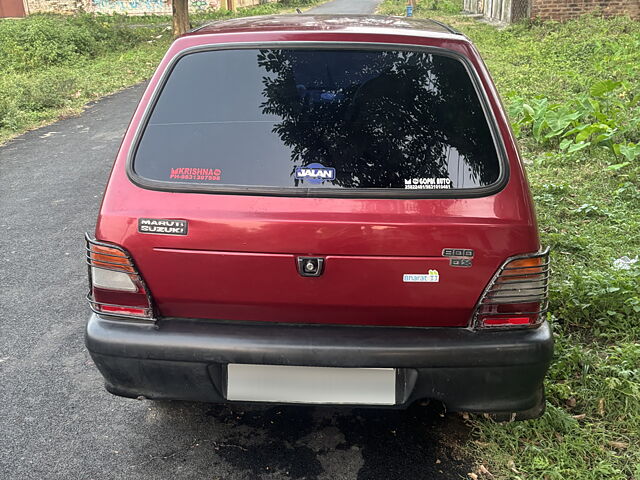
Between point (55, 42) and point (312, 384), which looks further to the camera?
point (55, 42)

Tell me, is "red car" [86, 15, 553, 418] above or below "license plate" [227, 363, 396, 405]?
above

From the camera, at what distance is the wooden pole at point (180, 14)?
66.5ft

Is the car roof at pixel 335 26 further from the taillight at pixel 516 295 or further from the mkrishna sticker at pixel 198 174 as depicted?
the taillight at pixel 516 295

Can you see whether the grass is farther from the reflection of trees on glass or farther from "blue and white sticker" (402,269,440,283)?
the reflection of trees on glass

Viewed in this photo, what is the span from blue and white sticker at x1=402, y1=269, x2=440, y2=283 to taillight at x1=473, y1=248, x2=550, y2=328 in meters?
0.20

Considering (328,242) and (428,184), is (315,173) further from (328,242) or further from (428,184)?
(428,184)

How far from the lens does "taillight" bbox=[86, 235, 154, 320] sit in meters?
2.37

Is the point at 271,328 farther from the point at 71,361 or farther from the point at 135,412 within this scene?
the point at 71,361

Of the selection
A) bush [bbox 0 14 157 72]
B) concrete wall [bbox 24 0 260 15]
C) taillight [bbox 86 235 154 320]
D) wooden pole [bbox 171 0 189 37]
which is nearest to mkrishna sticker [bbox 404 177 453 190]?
taillight [bbox 86 235 154 320]

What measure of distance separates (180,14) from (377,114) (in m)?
20.0

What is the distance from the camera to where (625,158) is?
6.27 meters

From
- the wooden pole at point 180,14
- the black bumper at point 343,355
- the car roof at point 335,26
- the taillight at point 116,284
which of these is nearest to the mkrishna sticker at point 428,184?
the black bumper at point 343,355

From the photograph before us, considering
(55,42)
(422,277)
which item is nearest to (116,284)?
(422,277)

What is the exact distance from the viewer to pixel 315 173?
7.55ft
